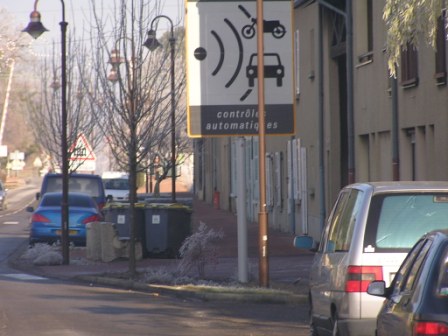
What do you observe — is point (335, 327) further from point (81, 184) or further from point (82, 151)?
point (82, 151)

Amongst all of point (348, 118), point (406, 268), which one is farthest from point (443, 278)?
point (348, 118)

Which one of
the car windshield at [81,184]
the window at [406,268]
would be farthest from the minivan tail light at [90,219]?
the window at [406,268]

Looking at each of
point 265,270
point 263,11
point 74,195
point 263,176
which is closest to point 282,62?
point 263,11

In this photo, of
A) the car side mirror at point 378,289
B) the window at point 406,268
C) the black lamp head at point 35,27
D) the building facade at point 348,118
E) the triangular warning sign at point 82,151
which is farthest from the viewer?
the triangular warning sign at point 82,151

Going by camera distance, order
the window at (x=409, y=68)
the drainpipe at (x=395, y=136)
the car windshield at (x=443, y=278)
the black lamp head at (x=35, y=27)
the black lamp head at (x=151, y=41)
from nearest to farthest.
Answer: the car windshield at (x=443, y=278), the window at (x=409, y=68), the drainpipe at (x=395, y=136), the black lamp head at (x=35, y=27), the black lamp head at (x=151, y=41)

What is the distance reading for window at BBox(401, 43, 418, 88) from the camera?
21.0 meters

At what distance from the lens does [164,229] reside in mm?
25547

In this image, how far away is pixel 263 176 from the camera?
18.8 meters

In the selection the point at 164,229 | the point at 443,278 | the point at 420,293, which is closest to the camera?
the point at 443,278

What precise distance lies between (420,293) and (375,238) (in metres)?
2.80

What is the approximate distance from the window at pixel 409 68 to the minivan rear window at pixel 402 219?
11.0m

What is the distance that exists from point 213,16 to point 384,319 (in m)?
12.5

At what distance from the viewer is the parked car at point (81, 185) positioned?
34.9m

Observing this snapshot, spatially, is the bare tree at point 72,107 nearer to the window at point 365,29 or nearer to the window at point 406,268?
the window at point 365,29
